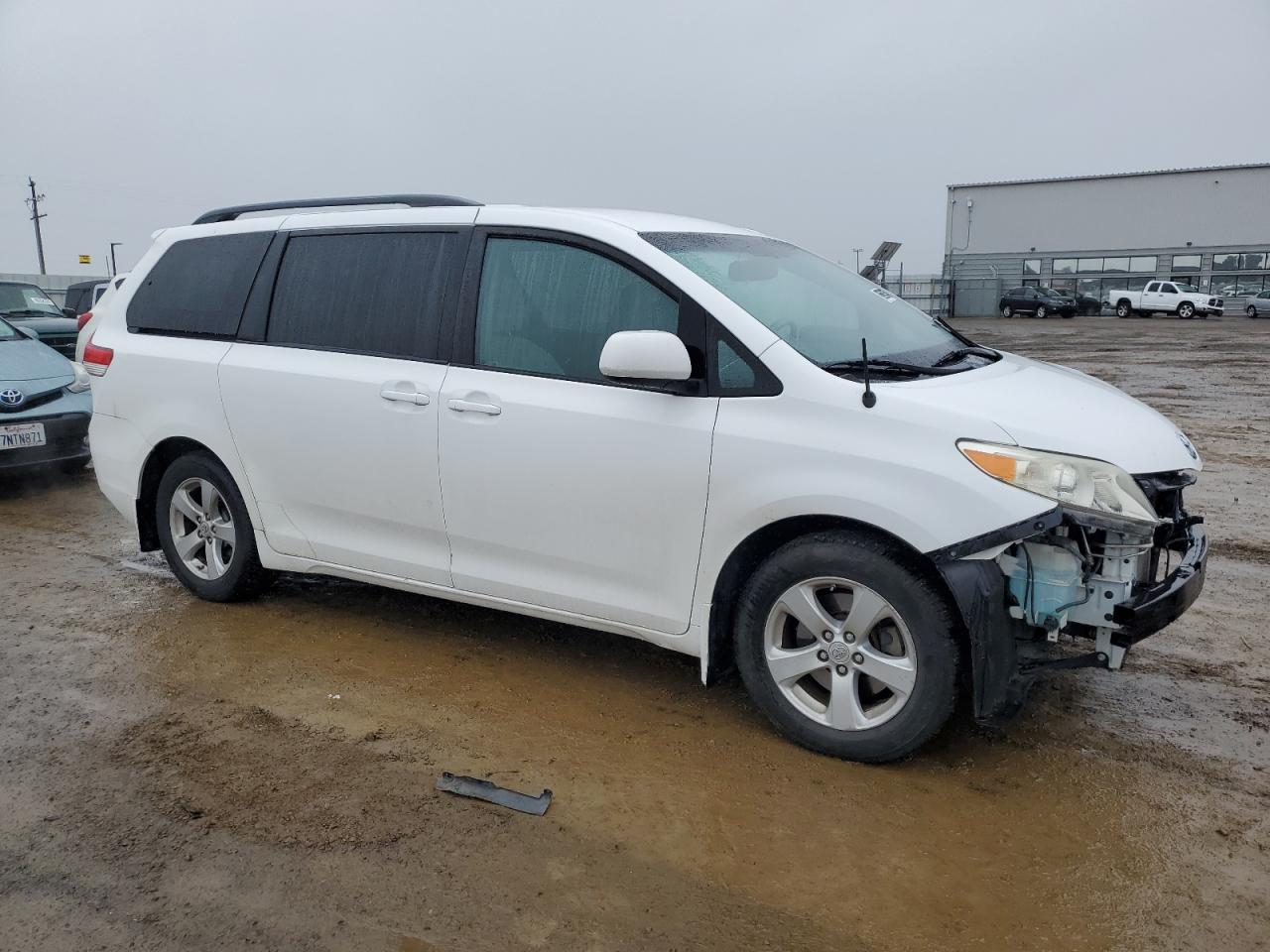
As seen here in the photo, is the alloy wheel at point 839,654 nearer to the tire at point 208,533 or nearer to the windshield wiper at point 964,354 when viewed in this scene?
the windshield wiper at point 964,354

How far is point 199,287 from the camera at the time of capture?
16.4 ft

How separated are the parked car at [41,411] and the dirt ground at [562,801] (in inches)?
128

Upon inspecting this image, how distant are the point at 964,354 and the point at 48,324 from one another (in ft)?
38.4

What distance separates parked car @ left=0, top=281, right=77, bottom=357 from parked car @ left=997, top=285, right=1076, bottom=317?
37.9 metres

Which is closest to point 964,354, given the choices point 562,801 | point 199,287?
point 562,801

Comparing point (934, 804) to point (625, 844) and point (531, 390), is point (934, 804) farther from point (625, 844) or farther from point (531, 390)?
point (531, 390)

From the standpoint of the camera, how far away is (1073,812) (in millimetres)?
3158

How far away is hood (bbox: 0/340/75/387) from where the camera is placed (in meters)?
8.06

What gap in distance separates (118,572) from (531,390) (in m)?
3.24

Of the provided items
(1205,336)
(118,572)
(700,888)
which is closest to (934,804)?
(700,888)

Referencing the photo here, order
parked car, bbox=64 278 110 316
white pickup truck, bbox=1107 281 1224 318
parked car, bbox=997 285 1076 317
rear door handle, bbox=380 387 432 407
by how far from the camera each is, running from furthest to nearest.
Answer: parked car, bbox=997 285 1076 317 → white pickup truck, bbox=1107 281 1224 318 → parked car, bbox=64 278 110 316 → rear door handle, bbox=380 387 432 407

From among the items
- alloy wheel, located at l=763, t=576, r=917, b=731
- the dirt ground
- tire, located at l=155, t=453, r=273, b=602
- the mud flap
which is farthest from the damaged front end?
tire, located at l=155, t=453, r=273, b=602

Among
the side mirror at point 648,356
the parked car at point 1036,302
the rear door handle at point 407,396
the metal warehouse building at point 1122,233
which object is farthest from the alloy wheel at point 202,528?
the metal warehouse building at point 1122,233

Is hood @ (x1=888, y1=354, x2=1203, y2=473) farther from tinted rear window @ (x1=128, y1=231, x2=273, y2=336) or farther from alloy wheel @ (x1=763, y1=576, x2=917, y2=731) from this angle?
tinted rear window @ (x1=128, y1=231, x2=273, y2=336)
